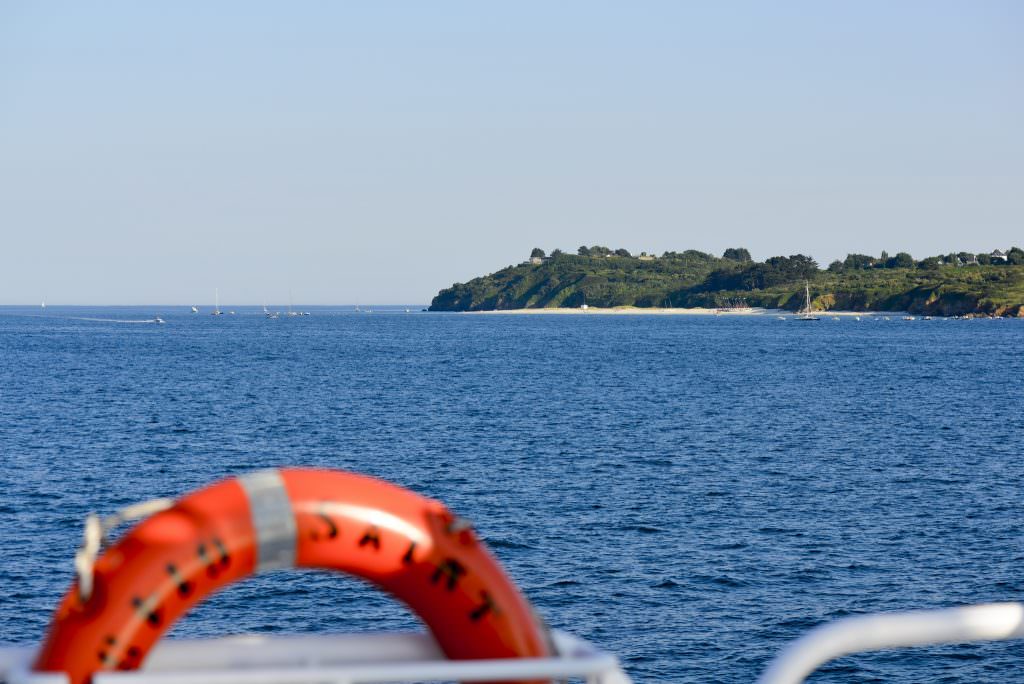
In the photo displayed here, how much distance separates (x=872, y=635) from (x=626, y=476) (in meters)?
40.5

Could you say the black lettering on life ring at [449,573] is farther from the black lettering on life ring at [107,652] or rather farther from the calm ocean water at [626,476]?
the calm ocean water at [626,476]

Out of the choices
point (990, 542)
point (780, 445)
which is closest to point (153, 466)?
point (780, 445)

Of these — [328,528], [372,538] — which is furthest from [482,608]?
[328,528]

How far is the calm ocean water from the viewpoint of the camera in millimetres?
24516

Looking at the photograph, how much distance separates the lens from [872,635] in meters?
3.23

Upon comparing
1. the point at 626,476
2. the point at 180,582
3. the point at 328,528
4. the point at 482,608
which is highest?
the point at 328,528

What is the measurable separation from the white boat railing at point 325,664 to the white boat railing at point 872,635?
0.44m

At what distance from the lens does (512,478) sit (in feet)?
140

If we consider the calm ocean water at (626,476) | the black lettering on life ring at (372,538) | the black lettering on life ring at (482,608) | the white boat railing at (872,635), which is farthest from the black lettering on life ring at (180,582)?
the calm ocean water at (626,476)

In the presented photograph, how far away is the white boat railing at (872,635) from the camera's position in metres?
3.20

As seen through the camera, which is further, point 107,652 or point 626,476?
point 626,476

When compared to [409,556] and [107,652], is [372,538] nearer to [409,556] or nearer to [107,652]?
[409,556]

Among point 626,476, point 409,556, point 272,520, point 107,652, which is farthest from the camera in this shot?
point 626,476

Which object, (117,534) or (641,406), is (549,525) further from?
(641,406)
